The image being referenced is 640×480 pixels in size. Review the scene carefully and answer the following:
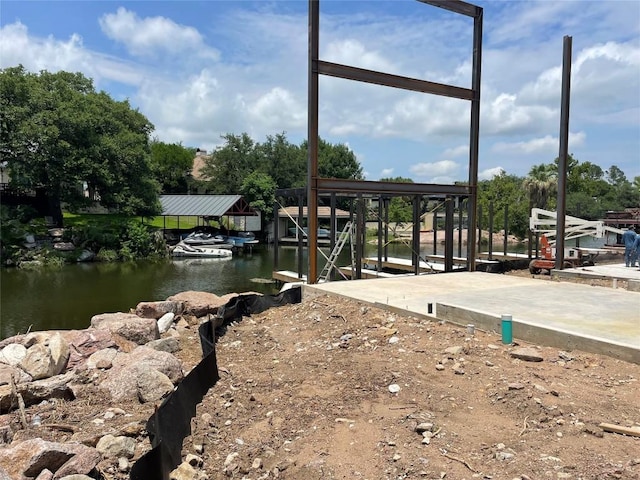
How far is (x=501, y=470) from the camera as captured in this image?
3.54m

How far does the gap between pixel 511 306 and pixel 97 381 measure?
5.96 meters

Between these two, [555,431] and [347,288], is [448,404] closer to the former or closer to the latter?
[555,431]

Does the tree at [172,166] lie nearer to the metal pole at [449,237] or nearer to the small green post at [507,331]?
the metal pole at [449,237]

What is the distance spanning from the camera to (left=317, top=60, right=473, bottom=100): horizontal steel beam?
35.6 feet

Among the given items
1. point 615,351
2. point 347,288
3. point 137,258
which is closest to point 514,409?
point 615,351

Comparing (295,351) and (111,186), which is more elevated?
(111,186)

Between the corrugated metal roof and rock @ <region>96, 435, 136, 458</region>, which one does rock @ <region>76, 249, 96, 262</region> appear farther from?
rock @ <region>96, 435, 136, 458</region>

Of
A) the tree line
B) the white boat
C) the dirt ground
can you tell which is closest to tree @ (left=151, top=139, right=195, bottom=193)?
the tree line

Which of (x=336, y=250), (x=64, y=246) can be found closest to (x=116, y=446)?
(x=336, y=250)

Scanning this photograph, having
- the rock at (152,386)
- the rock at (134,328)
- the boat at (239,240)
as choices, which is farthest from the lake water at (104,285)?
the rock at (152,386)

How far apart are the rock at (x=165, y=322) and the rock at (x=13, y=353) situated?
2.47 m

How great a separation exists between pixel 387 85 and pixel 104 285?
14504 mm

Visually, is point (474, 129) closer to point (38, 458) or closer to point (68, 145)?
point (38, 458)

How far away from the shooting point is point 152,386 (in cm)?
562
